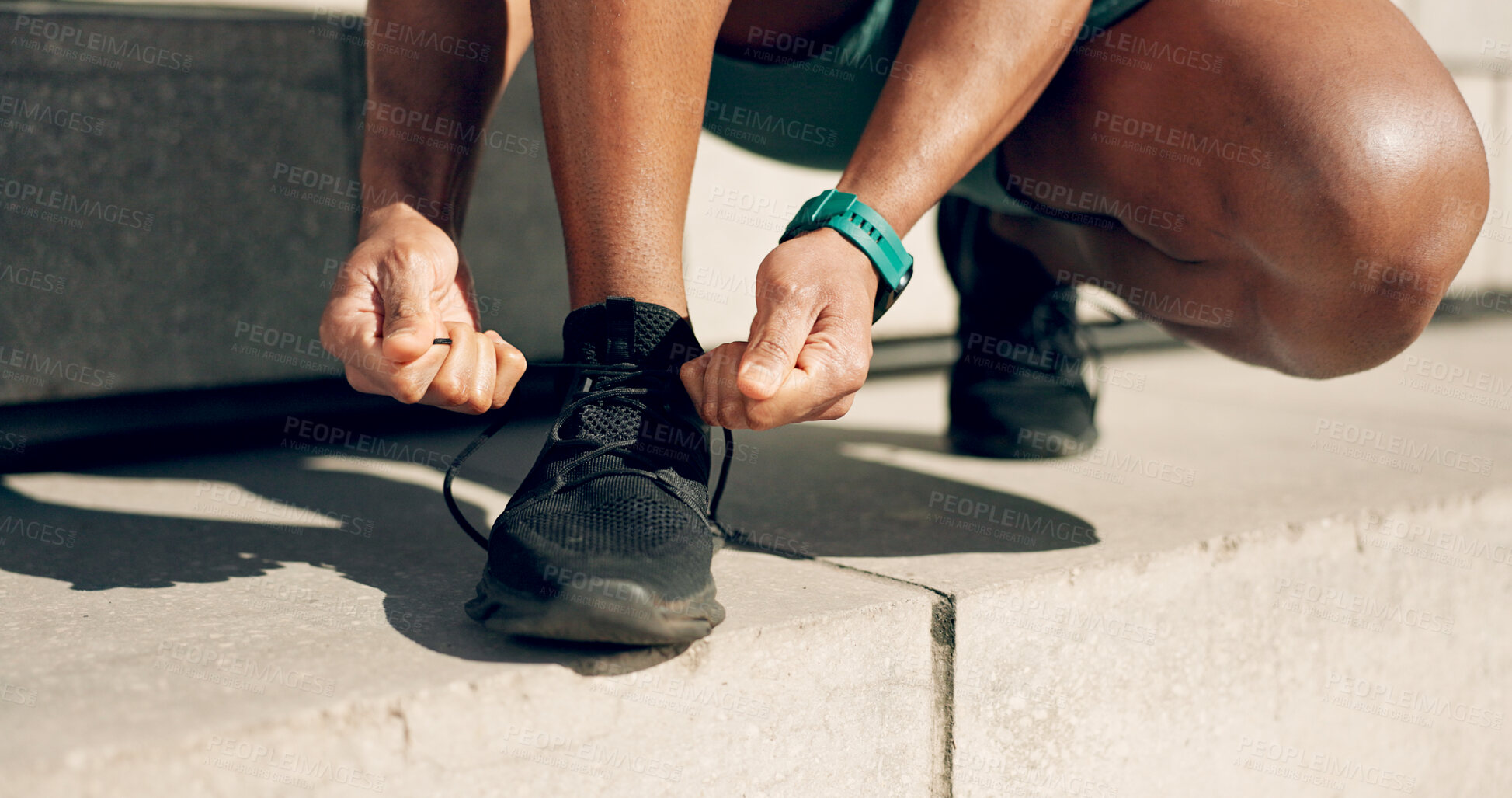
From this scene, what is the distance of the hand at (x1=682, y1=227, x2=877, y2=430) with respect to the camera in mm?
784

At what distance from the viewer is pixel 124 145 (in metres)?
1.48

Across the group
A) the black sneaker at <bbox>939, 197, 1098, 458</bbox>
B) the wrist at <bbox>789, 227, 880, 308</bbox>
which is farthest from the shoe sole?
the black sneaker at <bbox>939, 197, 1098, 458</bbox>

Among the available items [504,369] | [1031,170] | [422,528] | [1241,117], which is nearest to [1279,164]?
[1241,117]

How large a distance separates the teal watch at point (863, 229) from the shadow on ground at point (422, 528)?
32 cm

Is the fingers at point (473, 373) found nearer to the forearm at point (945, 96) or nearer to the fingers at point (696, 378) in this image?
the fingers at point (696, 378)

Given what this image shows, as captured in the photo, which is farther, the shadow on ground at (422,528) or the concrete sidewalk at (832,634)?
the shadow on ground at (422,528)

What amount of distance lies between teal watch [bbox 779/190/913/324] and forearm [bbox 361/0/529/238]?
38 cm

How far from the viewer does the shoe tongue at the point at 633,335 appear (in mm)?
929

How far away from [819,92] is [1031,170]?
0.94 feet

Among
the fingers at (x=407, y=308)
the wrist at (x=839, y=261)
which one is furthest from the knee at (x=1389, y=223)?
the fingers at (x=407, y=308)

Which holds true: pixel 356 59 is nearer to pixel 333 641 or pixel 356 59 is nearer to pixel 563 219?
pixel 563 219

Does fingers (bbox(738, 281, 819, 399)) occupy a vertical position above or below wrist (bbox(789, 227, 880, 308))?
below

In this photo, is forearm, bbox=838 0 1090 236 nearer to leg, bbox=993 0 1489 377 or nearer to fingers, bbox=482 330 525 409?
leg, bbox=993 0 1489 377

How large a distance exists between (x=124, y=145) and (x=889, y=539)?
1.16m
